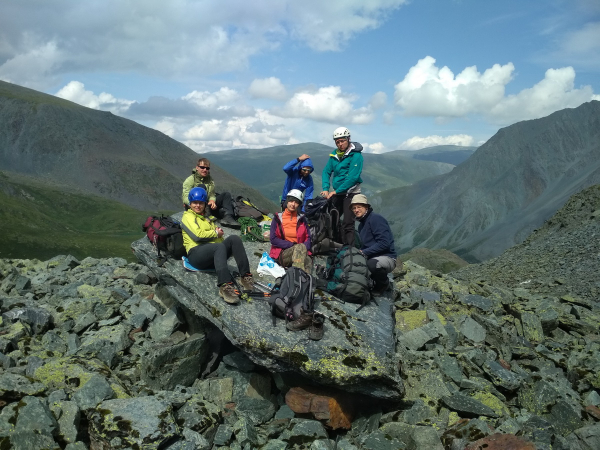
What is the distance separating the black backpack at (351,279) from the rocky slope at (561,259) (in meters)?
21.4

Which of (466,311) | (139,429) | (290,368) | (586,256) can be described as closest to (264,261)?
(290,368)

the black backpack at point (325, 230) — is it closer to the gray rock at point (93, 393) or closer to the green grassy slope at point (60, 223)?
the gray rock at point (93, 393)

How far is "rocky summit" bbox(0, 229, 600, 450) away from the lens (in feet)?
27.6

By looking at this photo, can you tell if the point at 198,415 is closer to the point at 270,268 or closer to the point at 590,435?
the point at 270,268

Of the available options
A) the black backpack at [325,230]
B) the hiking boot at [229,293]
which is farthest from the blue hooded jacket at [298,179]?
the hiking boot at [229,293]

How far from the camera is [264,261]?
12867 millimetres

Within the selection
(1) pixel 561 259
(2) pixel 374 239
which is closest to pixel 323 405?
(2) pixel 374 239

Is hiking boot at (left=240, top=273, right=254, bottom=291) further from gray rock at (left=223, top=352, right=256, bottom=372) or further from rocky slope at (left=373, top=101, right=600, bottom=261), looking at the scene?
rocky slope at (left=373, top=101, right=600, bottom=261)

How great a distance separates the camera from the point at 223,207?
17.7 m

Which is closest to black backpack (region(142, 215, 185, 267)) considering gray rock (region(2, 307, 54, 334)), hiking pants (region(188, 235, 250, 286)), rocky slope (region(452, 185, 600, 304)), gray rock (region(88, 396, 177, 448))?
hiking pants (region(188, 235, 250, 286))

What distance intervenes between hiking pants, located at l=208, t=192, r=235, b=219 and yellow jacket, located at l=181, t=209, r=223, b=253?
5533 millimetres

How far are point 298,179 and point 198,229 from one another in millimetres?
5394

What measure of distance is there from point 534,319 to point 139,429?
1430 cm

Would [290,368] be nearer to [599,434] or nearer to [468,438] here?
[468,438]
